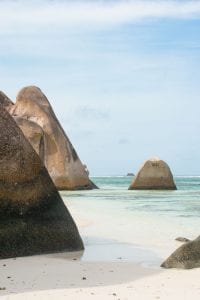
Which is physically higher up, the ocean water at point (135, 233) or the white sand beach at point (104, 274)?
the white sand beach at point (104, 274)

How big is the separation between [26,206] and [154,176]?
25.2 m

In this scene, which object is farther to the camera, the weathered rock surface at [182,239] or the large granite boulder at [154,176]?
the large granite boulder at [154,176]

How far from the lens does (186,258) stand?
19.7 ft

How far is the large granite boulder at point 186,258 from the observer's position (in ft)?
19.4

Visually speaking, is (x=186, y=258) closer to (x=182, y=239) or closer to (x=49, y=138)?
(x=182, y=239)

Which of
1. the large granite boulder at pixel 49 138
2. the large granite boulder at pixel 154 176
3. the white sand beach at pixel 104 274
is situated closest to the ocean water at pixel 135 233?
the white sand beach at pixel 104 274

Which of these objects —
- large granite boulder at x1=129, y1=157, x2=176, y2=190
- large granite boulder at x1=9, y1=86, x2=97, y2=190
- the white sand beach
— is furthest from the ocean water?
large granite boulder at x1=129, y1=157, x2=176, y2=190

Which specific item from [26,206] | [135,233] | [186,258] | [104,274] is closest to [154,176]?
[135,233]

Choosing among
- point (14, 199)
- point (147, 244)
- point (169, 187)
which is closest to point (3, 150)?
point (14, 199)

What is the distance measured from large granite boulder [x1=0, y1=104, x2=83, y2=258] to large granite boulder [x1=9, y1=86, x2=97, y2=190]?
2213 cm

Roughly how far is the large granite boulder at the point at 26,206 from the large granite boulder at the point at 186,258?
1650mm

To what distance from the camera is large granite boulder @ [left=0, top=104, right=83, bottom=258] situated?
6.75 metres

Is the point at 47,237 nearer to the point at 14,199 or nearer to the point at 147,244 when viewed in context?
the point at 14,199

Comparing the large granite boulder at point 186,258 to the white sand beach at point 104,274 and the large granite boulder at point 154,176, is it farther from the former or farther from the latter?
the large granite boulder at point 154,176
